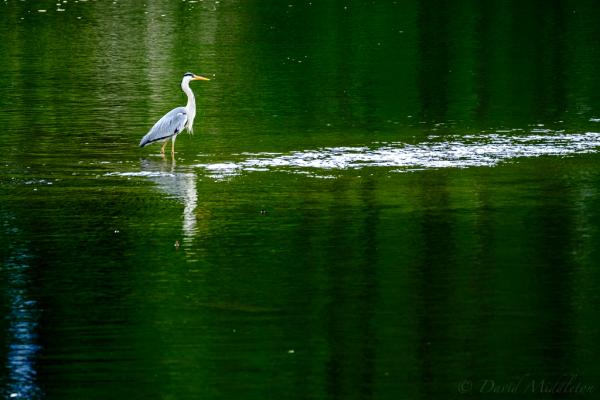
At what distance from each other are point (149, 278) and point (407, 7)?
4186 cm

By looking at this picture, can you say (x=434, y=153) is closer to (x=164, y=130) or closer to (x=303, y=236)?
(x=164, y=130)

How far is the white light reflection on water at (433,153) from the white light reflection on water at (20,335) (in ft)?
18.6

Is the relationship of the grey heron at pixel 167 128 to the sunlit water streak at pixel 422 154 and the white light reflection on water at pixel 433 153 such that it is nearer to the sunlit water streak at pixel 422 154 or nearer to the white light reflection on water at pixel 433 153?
the sunlit water streak at pixel 422 154

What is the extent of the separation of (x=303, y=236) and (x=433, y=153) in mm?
5797

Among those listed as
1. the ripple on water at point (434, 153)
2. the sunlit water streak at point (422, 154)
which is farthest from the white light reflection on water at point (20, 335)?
the ripple on water at point (434, 153)

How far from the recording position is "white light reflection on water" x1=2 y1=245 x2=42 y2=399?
834 cm

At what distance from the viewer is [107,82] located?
91.2ft

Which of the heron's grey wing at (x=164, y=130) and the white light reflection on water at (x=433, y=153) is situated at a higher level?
the heron's grey wing at (x=164, y=130)

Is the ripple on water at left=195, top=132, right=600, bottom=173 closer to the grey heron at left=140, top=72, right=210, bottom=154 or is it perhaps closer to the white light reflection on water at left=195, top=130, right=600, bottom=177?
the white light reflection on water at left=195, top=130, right=600, bottom=177

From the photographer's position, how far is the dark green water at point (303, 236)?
28.8 ft

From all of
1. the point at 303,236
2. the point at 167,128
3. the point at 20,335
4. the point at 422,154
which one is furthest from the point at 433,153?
the point at 20,335

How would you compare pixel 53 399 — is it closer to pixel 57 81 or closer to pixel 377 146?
pixel 377 146

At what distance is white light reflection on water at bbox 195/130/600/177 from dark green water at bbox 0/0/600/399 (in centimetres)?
8

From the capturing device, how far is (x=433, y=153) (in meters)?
18.1
